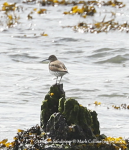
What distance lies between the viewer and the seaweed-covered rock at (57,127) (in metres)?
6.32

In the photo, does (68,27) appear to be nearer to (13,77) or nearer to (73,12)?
(73,12)

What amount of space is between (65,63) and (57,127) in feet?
A: 31.5

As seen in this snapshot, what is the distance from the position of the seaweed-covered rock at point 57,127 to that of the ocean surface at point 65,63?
63.5 inches

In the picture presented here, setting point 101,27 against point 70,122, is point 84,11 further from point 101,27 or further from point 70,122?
point 70,122

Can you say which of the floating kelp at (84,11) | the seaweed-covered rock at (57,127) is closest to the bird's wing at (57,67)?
the seaweed-covered rock at (57,127)

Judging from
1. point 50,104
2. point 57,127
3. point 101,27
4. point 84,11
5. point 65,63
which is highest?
point 50,104

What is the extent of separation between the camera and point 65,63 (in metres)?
15.9

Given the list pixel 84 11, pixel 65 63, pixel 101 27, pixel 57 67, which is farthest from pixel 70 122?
pixel 84 11

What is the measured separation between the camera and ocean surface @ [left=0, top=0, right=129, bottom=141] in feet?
31.6

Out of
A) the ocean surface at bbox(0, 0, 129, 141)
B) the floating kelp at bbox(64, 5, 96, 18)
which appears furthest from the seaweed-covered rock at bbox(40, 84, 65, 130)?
the floating kelp at bbox(64, 5, 96, 18)

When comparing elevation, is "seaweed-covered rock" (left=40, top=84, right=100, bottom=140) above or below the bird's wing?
below

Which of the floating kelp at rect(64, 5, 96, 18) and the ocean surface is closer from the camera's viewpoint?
the ocean surface

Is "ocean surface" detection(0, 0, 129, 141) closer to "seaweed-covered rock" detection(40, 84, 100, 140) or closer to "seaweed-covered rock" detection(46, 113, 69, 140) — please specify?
"seaweed-covered rock" detection(40, 84, 100, 140)

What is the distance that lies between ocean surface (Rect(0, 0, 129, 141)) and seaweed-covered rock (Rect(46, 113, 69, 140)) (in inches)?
63.5
